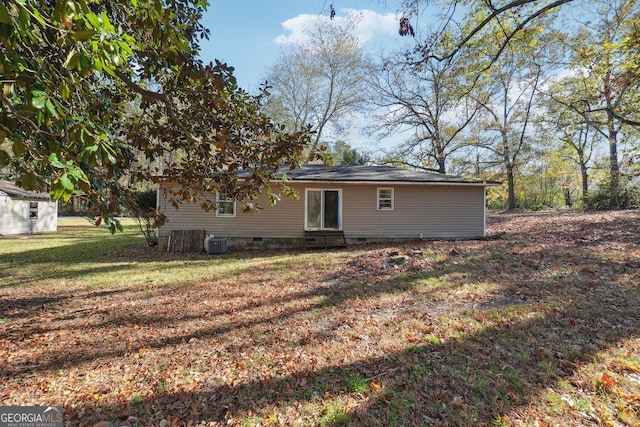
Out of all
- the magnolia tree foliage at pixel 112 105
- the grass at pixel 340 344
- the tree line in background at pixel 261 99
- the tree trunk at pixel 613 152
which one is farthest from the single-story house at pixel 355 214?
the tree trunk at pixel 613 152

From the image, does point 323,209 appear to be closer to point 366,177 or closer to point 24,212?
point 366,177

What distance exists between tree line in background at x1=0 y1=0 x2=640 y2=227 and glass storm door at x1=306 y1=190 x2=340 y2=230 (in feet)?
5.03

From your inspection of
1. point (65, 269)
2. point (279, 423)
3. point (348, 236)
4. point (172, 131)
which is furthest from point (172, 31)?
point (348, 236)

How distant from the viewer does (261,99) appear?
5.84 metres

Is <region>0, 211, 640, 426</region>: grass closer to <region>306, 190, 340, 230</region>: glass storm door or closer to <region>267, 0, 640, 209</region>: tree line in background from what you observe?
<region>306, 190, 340, 230</region>: glass storm door

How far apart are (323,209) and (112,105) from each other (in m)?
8.36

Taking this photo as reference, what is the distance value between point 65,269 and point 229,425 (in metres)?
9.04

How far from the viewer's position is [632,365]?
3.13 meters

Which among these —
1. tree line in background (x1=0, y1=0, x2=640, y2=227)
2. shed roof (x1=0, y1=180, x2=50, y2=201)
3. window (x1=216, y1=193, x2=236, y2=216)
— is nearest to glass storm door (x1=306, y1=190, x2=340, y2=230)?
tree line in background (x1=0, y1=0, x2=640, y2=227)

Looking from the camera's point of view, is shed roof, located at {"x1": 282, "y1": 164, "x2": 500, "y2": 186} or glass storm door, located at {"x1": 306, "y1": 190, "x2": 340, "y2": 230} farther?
glass storm door, located at {"x1": 306, "y1": 190, "x2": 340, "y2": 230}

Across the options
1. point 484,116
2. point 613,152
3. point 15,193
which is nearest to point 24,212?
point 15,193

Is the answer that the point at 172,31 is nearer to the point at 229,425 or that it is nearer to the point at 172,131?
the point at 172,131

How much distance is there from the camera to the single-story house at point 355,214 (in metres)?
11.9

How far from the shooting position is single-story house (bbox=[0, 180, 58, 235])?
16.0 m
